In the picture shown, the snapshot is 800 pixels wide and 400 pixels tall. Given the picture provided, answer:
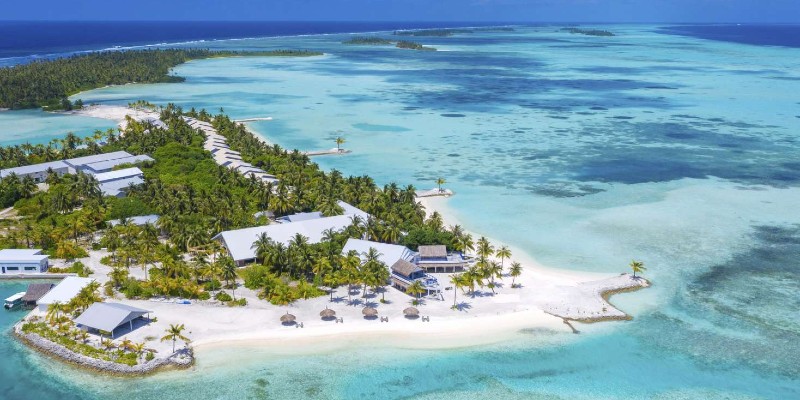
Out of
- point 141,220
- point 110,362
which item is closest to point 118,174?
point 141,220

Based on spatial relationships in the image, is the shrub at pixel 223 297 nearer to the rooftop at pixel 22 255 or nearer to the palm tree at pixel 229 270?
the palm tree at pixel 229 270

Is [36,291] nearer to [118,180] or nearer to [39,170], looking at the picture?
[118,180]

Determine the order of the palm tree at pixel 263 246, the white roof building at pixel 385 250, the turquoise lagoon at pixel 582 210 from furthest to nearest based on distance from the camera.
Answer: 1. the white roof building at pixel 385 250
2. the palm tree at pixel 263 246
3. the turquoise lagoon at pixel 582 210

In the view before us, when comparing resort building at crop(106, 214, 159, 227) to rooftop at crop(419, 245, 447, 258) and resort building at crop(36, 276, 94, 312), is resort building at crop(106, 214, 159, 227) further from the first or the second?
rooftop at crop(419, 245, 447, 258)

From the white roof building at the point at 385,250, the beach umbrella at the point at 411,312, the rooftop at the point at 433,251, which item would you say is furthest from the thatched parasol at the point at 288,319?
Answer: the rooftop at the point at 433,251

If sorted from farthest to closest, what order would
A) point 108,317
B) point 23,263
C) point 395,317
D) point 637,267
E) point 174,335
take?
1. point 637,267
2. point 23,263
3. point 395,317
4. point 108,317
5. point 174,335

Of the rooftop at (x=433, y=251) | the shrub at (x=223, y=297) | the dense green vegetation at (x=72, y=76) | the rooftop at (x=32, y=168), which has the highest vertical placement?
the dense green vegetation at (x=72, y=76)
